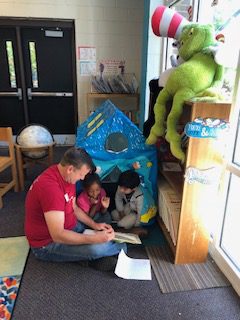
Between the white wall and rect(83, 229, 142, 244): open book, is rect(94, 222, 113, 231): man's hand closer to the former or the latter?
rect(83, 229, 142, 244): open book

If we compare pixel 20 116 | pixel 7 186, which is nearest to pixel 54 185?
pixel 7 186

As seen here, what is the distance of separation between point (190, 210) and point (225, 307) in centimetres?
53

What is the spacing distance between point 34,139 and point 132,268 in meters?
1.72

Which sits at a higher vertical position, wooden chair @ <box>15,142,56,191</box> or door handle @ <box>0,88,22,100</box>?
door handle @ <box>0,88,22,100</box>

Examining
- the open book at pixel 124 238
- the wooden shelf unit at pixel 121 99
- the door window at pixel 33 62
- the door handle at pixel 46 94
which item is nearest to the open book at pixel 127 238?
the open book at pixel 124 238

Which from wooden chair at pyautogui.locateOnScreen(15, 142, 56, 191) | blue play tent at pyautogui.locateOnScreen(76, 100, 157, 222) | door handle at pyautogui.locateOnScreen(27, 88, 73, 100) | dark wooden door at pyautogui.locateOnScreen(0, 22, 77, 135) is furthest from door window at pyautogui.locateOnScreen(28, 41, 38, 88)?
blue play tent at pyautogui.locateOnScreen(76, 100, 157, 222)

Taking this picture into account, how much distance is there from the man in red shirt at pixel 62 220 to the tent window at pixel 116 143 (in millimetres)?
532

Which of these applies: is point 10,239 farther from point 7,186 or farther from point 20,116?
point 20,116

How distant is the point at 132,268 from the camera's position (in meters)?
1.61

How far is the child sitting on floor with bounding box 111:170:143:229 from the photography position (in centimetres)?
188

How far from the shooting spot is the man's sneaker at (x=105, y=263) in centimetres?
158

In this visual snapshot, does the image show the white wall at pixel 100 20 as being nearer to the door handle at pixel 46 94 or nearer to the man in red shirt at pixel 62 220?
the door handle at pixel 46 94

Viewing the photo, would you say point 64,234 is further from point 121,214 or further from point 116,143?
point 116,143

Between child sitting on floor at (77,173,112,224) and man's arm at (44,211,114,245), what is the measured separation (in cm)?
39
